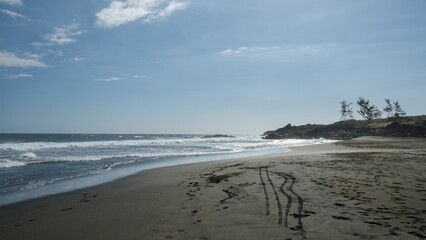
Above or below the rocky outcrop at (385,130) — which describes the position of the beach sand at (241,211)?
below

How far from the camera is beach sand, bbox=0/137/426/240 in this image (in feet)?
12.9

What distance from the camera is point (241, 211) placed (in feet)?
16.3

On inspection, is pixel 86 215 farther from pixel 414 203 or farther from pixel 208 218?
pixel 414 203

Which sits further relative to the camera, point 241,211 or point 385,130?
point 385,130

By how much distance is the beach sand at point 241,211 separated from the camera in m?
3.93

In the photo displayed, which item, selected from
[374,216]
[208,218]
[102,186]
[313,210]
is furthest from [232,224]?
[102,186]

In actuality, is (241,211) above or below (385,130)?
below

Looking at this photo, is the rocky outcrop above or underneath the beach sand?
above

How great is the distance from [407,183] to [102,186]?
1044 cm

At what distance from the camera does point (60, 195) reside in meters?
7.64

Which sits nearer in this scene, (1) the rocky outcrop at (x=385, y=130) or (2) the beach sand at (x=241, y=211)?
(2) the beach sand at (x=241, y=211)

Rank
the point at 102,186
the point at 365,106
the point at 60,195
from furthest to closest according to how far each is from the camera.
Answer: the point at 365,106 < the point at 102,186 < the point at 60,195

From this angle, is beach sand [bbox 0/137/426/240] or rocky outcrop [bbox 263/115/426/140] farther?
rocky outcrop [bbox 263/115/426/140]

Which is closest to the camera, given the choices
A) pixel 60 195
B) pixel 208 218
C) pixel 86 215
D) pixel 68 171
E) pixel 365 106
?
pixel 208 218
